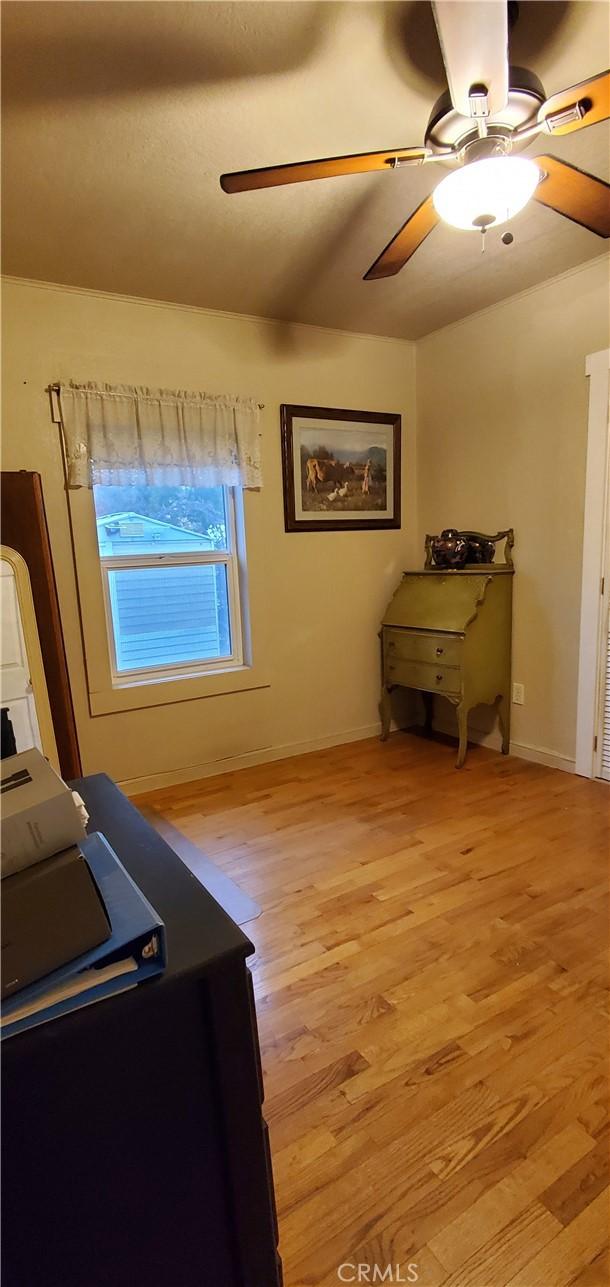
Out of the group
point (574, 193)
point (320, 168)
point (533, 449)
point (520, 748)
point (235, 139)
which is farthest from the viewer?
point (520, 748)

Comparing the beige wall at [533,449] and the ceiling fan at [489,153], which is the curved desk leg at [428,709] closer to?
the beige wall at [533,449]

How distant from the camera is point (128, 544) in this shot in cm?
288

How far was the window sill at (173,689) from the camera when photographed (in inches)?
111

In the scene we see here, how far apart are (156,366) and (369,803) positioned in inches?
90.7

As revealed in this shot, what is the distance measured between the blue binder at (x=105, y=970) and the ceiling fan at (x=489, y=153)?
1.55 metres

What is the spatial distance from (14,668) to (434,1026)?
67.0 inches

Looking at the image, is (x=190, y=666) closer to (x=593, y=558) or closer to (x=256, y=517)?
(x=256, y=517)

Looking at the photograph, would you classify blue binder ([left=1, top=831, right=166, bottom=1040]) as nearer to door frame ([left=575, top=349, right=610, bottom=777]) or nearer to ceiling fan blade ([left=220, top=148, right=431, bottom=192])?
ceiling fan blade ([left=220, top=148, right=431, bottom=192])

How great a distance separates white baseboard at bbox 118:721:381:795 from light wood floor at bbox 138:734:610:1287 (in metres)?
0.28

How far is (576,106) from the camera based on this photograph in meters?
1.24

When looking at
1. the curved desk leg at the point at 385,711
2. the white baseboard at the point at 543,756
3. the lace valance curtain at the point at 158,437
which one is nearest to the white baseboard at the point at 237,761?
the curved desk leg at the point at 385,711

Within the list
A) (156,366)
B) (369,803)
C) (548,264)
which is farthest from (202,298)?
(369,803)

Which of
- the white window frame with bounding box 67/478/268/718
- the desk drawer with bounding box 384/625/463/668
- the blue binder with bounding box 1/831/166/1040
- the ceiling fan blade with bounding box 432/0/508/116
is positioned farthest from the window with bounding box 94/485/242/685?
the blue binder with bounding box 1/831/166/1040

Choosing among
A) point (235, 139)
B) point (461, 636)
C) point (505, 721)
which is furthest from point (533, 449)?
point (235, 139)
